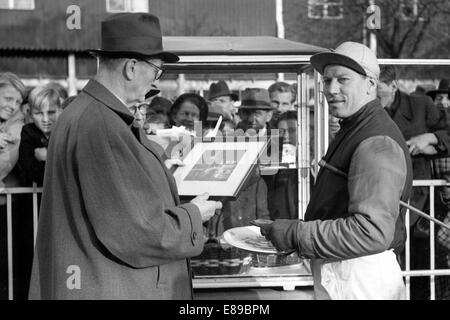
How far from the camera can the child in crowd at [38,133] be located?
441 centimetres

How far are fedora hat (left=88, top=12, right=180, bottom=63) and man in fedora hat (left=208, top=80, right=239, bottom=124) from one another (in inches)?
112

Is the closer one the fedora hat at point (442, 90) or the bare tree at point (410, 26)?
the fedora hat at point (442, 90)

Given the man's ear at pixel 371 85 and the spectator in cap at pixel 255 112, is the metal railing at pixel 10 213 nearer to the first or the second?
the spectator in cap at pixel 255 112

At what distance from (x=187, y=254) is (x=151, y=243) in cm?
18

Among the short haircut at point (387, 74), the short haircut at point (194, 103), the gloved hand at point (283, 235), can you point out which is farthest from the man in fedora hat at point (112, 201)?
the short haircut at point (387, 74)

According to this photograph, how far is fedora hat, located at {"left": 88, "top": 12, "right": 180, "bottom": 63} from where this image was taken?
248 cm

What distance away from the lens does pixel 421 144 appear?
182 inches

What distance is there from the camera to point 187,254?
7.97 feet

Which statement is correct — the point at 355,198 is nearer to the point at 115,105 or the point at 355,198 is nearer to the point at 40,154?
the point at 115,105

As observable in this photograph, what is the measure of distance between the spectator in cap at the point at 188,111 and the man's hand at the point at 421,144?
1.58m

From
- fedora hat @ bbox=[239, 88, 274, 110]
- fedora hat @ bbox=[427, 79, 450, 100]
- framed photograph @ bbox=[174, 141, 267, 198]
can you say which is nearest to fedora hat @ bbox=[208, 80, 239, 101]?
fedora hat @ bbox=[239, 88, 274, 110]

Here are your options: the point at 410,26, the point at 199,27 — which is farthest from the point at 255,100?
the point at 410,26

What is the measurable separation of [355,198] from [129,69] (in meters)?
1.02
